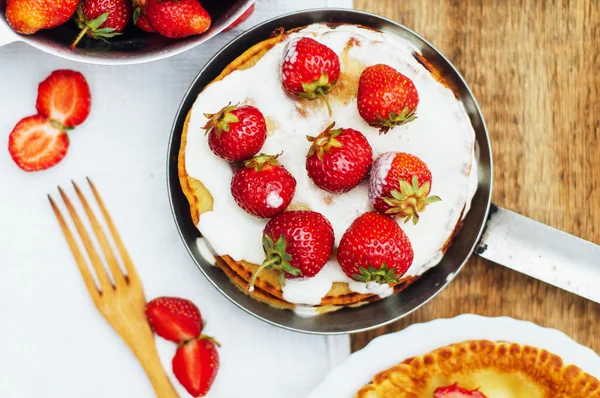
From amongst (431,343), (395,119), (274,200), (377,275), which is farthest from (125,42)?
(431,343)

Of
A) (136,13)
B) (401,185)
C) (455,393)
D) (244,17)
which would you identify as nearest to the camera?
(401,185)

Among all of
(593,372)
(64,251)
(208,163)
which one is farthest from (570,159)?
(64,251)

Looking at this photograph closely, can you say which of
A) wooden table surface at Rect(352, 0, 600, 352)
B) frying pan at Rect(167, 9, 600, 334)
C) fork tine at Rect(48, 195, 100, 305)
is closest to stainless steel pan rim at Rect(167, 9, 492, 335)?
Answer: frying pan at Rect(167, 9, 600, 334)

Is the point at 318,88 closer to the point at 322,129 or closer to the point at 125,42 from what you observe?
the point at 322,129

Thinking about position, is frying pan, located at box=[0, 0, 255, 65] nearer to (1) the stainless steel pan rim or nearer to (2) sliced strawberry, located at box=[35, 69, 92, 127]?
(1) the stainless steel pan rim

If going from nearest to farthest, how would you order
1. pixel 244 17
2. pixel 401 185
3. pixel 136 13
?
1. pixel 401 185
2. pixel 136 13
3. pixel 244 17

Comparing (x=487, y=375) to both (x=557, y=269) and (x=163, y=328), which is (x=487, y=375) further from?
(x=163, y=328)
